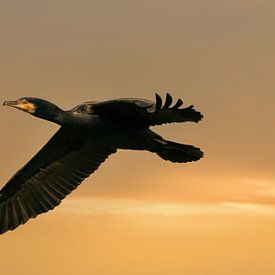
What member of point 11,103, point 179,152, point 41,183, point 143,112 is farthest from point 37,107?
point 41,183

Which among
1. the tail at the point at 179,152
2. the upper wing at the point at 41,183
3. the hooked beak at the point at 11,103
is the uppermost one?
the tail at the point at 179,152

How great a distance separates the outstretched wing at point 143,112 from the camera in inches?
387

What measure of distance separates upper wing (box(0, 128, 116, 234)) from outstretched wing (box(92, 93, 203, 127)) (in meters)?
2.38

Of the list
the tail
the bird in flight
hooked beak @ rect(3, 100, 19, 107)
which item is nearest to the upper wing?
the bird in flight

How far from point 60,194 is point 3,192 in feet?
3.25

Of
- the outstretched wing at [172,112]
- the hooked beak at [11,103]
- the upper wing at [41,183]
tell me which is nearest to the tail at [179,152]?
the outstretched wing at [172,112]

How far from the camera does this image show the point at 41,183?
44.7 feet

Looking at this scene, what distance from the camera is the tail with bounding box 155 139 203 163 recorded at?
11.7 meters

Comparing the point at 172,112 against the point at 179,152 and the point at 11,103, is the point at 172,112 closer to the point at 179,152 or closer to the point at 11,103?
the point at 179,152

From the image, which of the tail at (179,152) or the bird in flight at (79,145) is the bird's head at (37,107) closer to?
the bird in flight at (79,145)

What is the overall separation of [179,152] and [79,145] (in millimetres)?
2097

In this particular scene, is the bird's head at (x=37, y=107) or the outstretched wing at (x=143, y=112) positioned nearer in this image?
the outstretched wing at (x=143, y=112)

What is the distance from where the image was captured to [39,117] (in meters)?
11.4

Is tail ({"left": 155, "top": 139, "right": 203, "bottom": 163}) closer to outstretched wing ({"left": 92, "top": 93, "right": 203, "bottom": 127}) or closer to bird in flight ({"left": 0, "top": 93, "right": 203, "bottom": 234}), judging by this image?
bird in flight ({"left": 0, "top": 93, "right": 203, "bottom": 234})
